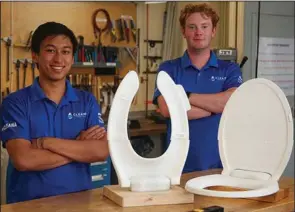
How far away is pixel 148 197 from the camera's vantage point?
3.76 feet

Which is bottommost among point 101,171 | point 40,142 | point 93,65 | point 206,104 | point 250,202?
point 101,171

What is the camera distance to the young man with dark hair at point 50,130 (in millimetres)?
1388

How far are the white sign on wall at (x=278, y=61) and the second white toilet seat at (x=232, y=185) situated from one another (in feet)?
2.67

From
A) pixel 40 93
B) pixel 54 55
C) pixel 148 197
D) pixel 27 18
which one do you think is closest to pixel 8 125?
pixel 40 93

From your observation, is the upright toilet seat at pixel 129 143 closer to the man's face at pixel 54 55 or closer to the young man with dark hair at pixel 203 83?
the young man with dark hair at pixel 203 83

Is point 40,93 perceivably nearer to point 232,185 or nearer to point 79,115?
point 79,115

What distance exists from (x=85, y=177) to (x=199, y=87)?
48 centimetres

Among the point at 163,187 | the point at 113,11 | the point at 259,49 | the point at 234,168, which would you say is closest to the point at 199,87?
the point at 234,168

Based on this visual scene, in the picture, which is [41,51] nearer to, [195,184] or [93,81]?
[195,184]

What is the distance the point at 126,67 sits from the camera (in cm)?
327

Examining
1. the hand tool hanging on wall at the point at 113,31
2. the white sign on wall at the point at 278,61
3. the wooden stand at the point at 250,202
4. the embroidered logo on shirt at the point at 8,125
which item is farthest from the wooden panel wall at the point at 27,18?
the wooden stand at the point at 250,202

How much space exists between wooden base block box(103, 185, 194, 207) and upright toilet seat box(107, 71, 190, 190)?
29 mm

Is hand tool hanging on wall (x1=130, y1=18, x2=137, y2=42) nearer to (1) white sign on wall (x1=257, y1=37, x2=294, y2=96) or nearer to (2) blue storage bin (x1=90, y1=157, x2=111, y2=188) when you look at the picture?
(1) white sign on wall (x1=257, y1=37, x2=294, y2=96)

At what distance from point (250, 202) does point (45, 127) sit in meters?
0.64
